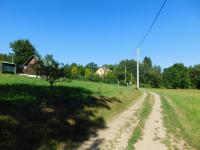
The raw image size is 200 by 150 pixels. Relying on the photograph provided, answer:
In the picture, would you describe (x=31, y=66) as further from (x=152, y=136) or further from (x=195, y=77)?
(x=195, y=77)

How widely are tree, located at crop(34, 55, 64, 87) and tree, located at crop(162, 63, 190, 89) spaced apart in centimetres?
10449

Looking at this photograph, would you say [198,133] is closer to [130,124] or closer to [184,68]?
[130,124]

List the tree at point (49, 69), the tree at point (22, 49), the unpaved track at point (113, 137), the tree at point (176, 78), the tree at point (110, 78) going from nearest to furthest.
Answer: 1. the unpaved track at point (113, 137)
2. the tree at point (49, 69)
3. the tree at point (110, 78)
4. the tree at point (22, 49)
5. the tree at point (176, 78)

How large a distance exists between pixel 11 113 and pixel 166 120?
31.0 feet

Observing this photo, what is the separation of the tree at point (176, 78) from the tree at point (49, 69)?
10449 centimetres

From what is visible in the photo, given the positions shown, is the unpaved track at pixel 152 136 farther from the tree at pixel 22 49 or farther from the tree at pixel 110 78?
the tree at pixel 22 49

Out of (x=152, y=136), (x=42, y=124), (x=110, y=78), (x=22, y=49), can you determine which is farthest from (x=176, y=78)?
(x=42, y=124)

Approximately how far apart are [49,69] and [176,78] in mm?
105843

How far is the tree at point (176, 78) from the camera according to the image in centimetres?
12244

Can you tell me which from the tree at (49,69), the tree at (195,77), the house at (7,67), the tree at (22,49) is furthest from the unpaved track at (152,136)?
the tree at (195,77)

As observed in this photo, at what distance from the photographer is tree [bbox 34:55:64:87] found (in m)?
21.5

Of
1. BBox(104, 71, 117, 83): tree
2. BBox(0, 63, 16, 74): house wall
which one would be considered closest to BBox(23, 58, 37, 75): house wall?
BBox(0, 63, 16, 74): house wall

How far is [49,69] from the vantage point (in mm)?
21453

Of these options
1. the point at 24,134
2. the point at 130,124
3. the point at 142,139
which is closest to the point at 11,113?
the point at 24,134
